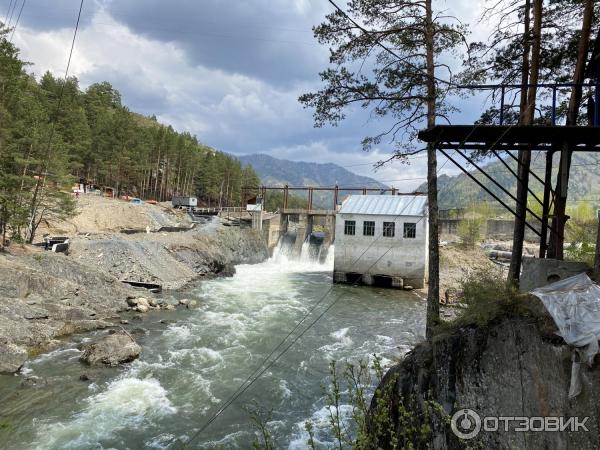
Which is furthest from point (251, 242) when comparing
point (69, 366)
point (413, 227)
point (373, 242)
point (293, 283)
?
point (69, 366)

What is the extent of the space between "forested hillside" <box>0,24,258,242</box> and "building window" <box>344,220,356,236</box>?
22.4 m

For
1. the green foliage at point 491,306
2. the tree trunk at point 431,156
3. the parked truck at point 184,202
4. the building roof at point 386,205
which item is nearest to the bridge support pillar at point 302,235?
the building roof at point 386,205

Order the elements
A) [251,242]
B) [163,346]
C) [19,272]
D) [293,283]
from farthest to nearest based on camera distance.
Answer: [251,242] < [293,283] < [19,272] < [163,346]

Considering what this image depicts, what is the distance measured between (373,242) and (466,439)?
84.1 feet

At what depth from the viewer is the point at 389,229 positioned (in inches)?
1183

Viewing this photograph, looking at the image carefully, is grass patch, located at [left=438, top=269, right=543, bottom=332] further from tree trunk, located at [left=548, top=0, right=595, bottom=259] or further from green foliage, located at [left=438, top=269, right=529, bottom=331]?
tree trunk, located at [left=548, top=0, right=595, bottom=259]

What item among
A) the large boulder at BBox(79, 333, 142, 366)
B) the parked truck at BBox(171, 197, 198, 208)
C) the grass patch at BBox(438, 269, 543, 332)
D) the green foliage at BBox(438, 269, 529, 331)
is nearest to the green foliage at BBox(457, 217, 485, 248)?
the parked truck at BBox(171, 197, 198, 208)

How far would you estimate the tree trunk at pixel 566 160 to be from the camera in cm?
820

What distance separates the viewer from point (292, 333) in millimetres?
17641

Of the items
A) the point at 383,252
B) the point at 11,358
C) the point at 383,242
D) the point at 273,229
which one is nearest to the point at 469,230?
the point at 273,229

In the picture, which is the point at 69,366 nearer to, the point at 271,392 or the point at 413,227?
the point at 271,392

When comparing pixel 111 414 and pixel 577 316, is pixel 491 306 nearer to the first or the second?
pixel 577 316

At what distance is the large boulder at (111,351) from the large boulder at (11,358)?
1.71 meters

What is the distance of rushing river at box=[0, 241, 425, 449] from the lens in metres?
8.91
